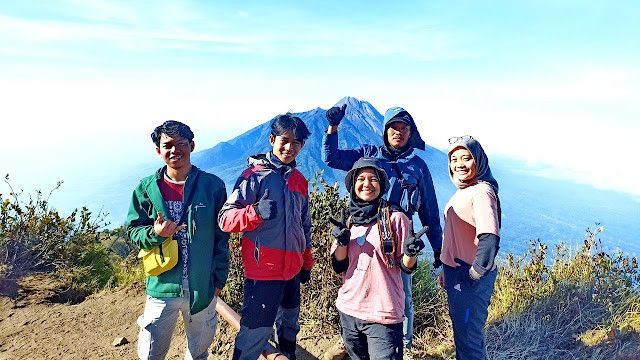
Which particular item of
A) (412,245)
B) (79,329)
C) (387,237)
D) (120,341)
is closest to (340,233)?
(387,237)

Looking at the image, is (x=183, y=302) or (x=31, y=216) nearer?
(x=183, y=302)

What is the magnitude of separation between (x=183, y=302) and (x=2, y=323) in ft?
12.7

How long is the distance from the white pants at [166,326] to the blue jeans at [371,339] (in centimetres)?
101

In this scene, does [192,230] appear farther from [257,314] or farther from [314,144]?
[314,144]

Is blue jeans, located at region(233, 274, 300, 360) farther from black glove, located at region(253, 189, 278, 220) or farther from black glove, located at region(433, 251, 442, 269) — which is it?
black glove, located at region(433, 251, 442, 269)

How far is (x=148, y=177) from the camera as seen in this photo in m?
2.74

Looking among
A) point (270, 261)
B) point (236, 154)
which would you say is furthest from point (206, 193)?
point (236, 154)

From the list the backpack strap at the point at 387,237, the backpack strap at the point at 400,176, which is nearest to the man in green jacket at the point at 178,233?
the backpack strap at the point at 387,237

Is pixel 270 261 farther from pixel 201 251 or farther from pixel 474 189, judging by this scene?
pixel 474 189

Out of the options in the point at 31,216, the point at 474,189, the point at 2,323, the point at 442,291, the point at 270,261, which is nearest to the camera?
the point at 474,189

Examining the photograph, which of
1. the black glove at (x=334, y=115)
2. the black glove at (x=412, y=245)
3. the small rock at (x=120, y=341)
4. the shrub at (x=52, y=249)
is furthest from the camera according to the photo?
the shrub at (x=52, y=249)

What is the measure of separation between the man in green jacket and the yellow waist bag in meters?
0.05

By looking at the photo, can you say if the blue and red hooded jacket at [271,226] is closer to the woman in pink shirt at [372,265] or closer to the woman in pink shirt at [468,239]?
the woman in pink shirt at [372,265]

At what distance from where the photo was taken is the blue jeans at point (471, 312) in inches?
101
